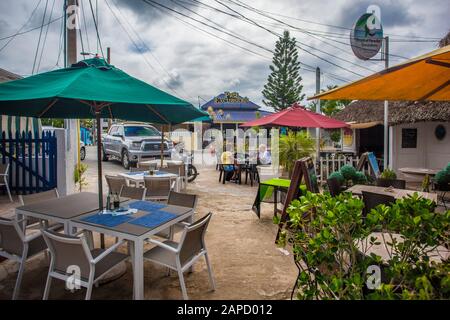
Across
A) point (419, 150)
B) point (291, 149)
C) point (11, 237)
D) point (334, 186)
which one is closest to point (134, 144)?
point (291, 149)

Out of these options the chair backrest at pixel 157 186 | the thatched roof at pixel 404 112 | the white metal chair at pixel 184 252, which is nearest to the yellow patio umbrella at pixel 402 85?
the white metal chair at pixel 184 252

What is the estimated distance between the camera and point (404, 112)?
31.2 feet

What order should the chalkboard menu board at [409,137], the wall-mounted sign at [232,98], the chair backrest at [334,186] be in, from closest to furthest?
1. the chair backrest at [334,186]
2. the chalkboard menu board at [409,137]
3. the wall-mounted sign at [232,98]

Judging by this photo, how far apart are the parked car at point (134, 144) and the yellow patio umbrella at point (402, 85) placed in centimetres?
1013

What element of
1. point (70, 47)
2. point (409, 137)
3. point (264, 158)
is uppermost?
point (70, 47)

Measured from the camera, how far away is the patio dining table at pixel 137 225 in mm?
2559

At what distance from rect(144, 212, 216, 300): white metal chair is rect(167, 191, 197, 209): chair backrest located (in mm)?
748

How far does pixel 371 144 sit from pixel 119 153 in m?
12.5

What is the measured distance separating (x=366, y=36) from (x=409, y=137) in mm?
4196

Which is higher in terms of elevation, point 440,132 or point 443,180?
point 440,132

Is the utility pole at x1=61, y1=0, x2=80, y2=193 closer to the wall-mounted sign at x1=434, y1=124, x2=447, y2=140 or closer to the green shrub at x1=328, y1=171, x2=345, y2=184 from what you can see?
the green shrub at x1=328, y1=171, x2=345, y2=184

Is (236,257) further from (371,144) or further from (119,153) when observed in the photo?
(371,144)

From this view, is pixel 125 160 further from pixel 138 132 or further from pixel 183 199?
pixel 183 199

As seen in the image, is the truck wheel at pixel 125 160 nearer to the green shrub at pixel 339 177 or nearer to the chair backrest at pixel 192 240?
the green shrub at pixel 339 177
